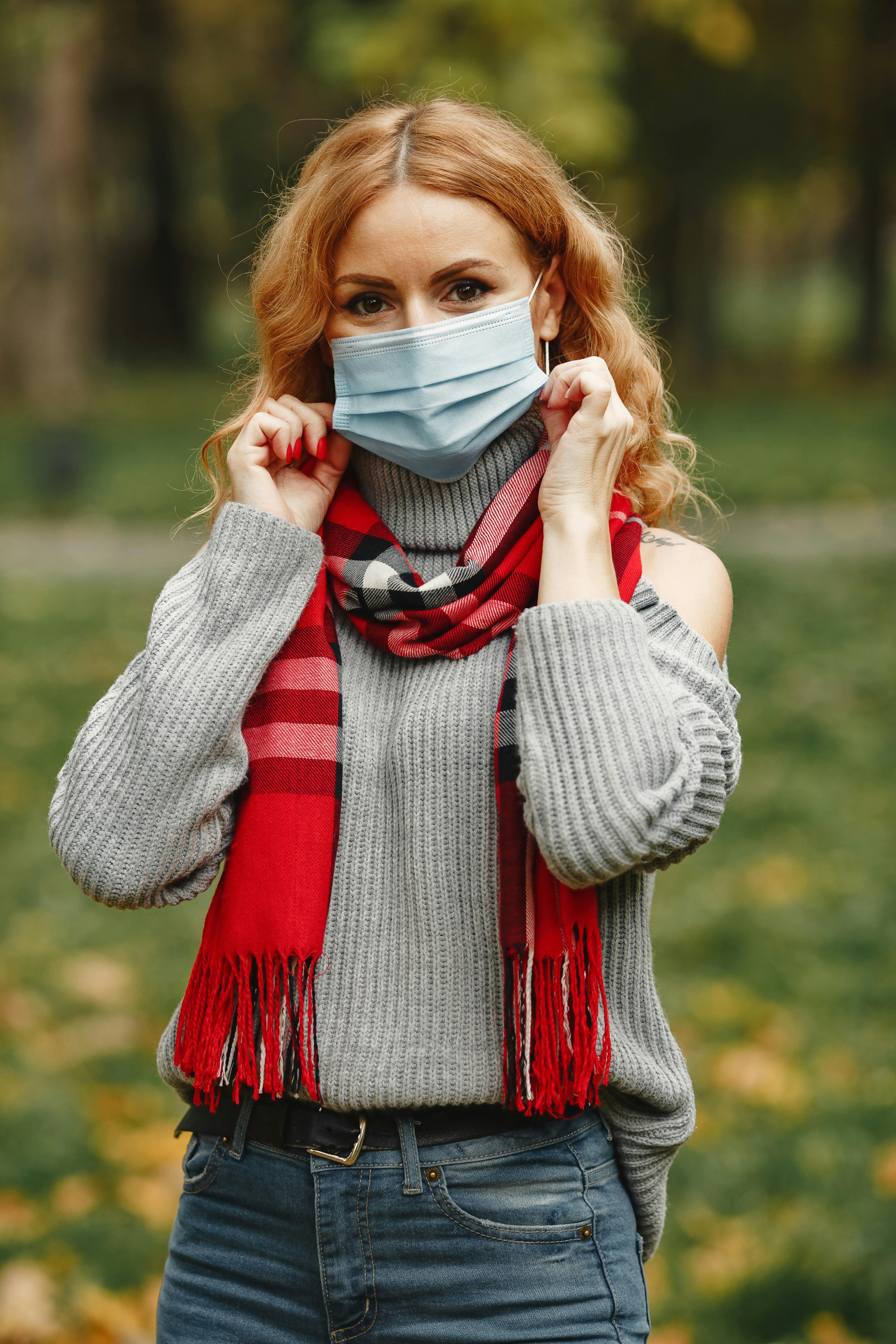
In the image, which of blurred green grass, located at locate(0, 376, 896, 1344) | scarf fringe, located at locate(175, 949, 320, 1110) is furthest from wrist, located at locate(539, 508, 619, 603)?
blurred green grass, located at locate(0, 376, 896, 1344)

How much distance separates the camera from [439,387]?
6.61ft

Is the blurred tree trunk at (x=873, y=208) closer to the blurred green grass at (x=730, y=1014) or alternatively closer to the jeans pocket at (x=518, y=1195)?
the blurred green grass at (x=730, y=1014)

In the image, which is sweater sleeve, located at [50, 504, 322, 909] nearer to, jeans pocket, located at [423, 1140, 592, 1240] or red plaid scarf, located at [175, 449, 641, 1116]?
red plaid scarf, located at [175, 449, 641, 1116]

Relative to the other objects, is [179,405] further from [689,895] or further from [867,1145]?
[867,1145]

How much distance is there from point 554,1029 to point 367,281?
1.06 metres

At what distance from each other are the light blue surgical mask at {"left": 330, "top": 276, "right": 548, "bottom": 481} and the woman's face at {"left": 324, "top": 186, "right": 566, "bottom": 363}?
22 millimetres

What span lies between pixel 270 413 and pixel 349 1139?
1.03 meters

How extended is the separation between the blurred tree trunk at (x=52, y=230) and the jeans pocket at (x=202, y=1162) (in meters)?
13.5

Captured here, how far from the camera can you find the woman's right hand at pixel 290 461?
2.02 meters

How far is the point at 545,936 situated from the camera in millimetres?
1785

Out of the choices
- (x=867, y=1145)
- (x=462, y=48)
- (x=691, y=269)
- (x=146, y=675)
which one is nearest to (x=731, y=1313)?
(x=867, y=1145)

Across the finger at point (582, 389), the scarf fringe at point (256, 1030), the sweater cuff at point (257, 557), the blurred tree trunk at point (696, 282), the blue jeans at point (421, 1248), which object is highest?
the finger at point (582, 389)

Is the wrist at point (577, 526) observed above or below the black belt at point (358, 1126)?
above

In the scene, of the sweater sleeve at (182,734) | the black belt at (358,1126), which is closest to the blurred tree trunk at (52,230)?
the sweater sleeve at (182,734)
